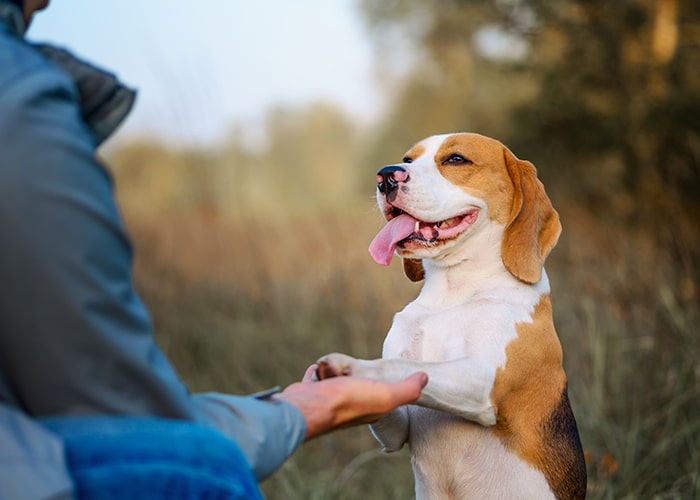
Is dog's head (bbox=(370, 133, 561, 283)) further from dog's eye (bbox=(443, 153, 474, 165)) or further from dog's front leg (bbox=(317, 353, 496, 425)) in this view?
dog's front leg (bbox=(317, 353, 496, 425))

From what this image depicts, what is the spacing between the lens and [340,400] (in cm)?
208

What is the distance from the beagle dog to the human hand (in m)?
0.41

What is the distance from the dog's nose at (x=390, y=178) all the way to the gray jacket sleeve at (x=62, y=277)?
4.56 feet

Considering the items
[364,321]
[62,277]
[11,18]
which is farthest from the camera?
[364,321]

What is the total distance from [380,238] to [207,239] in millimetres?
6470

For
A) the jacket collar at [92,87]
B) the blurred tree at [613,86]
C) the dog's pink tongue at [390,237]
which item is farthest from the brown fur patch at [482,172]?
the blurred tree at [613,86]

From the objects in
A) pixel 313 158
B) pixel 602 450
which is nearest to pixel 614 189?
pixel 602 450

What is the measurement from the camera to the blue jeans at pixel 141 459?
1.65 m

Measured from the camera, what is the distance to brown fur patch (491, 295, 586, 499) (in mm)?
2672

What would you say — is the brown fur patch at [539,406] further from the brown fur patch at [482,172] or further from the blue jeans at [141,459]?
the blue jeans at [141,459]

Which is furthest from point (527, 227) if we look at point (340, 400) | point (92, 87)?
point (92, 87)

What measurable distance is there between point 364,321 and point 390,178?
3887mm

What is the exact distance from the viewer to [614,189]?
39.4 feet

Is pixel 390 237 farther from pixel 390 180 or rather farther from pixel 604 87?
pixel 604 87
